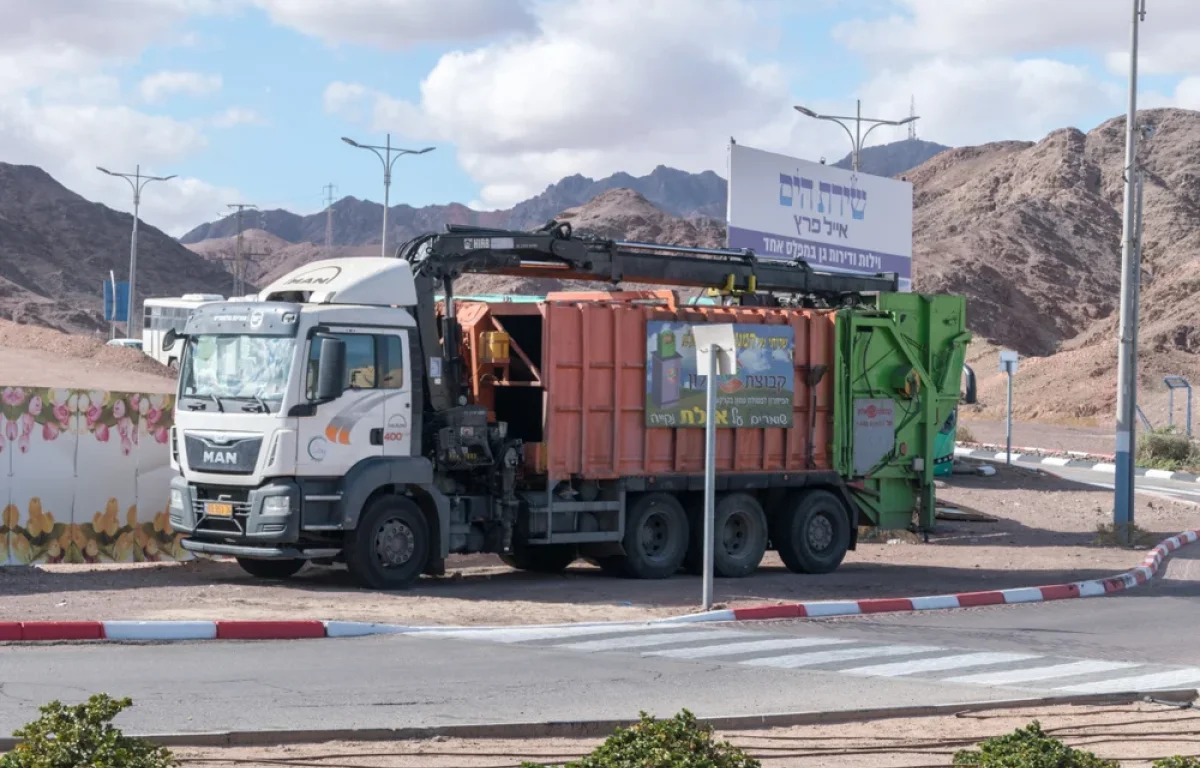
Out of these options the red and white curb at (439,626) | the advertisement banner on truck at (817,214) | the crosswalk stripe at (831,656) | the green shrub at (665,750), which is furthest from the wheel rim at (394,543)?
the advertisement banner on truck at (817,214)

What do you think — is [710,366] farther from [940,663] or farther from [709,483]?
[940,663]

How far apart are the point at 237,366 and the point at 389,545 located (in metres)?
2.45

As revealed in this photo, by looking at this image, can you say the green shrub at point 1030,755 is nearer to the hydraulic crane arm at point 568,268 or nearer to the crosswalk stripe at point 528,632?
the crosswalk stripe at point 528,632

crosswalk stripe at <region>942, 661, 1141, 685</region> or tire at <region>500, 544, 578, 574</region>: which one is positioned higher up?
tire at <region>500, 544, 578, 574</region>

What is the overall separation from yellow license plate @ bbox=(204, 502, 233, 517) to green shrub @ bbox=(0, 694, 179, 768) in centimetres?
957

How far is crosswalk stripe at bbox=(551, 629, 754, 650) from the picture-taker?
13500mm

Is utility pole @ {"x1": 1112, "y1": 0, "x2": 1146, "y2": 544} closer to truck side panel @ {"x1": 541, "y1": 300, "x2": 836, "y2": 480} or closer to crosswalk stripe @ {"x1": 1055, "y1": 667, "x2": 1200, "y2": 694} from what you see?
truck side panel @ {"x1": 541, "y1": 300, "x2": 836, "y2": 480}

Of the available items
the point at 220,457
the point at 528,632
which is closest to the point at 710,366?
the point at 528,632

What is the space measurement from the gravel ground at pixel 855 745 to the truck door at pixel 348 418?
7.13 m

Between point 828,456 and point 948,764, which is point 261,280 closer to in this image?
point 828,456

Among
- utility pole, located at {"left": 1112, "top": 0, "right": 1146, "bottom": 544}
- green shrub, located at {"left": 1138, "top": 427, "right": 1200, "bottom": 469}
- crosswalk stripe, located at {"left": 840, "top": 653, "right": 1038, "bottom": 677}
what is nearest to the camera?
crosswalk stripe, located at {"left": 840, "top": 653, "right": 1038, "bottom": 677}

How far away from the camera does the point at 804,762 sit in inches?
349

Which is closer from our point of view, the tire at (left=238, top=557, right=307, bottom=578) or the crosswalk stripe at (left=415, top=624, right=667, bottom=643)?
the crosswalk stripe at (left=415, top=624, right=667, bottom=643)

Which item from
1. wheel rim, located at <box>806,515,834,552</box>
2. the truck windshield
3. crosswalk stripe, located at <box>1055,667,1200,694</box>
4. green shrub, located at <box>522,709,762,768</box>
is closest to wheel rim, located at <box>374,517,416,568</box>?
the truck windshield
